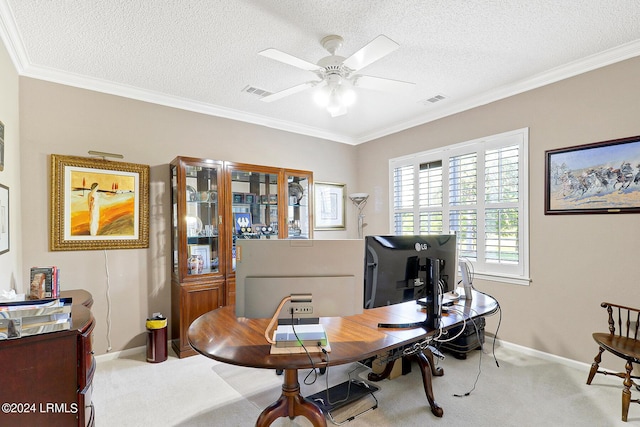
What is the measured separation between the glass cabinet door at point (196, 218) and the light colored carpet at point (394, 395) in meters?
0.96

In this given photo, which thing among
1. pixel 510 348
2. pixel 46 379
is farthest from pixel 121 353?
pixel 510 348

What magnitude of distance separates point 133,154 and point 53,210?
0.86m

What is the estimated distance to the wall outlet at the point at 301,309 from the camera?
146 cm

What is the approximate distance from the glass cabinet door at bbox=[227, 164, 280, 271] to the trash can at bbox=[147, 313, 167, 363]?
34.9 inches

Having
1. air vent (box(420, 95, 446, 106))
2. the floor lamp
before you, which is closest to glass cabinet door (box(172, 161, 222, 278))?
the floor lamp

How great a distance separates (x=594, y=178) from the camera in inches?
106

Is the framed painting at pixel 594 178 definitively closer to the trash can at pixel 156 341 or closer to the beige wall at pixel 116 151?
the beige wall at pixel 116 151

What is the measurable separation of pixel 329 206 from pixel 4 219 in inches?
142

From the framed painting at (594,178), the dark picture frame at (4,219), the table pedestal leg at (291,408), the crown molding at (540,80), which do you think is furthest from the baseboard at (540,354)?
the dark picture frame at (4,219)

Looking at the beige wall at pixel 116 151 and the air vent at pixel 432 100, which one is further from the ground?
the air vent at pixel 432 100

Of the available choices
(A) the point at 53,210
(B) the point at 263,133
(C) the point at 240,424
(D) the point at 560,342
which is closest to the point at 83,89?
(A) the point at 53,210

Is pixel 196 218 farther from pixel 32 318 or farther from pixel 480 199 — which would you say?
pixel 480 199

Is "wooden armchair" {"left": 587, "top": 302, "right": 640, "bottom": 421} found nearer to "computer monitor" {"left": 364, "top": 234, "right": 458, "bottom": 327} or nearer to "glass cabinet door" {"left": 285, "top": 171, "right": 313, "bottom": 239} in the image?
"computer monitor" {"left": 364, "top": 234, "right": 458, "bottom": 327}

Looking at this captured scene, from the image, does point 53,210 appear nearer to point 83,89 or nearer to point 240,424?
point 83,89
